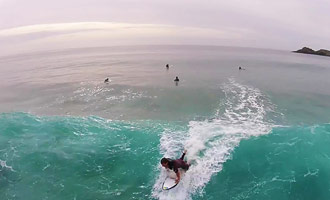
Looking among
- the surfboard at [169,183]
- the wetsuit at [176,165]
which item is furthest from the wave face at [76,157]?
the wetsuit at [176,165]

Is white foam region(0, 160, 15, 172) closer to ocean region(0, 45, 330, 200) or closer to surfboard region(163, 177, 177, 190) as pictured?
ocean region(0, 45, 330, 200)

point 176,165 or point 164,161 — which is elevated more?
point 164,161

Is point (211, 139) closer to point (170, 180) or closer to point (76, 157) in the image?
point (170, 180)

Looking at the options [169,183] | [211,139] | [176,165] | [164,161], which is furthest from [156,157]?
[211,139]

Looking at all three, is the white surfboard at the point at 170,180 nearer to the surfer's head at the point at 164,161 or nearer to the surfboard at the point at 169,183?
the surfboard at the point at 169,183

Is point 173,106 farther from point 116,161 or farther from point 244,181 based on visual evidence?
point 244,181

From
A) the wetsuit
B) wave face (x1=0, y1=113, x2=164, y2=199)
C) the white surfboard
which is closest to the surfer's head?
the wetsuit

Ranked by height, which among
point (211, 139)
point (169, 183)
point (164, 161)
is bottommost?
point (169, 183)

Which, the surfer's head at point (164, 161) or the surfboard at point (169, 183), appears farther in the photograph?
the surfboard at point (169, 183)
